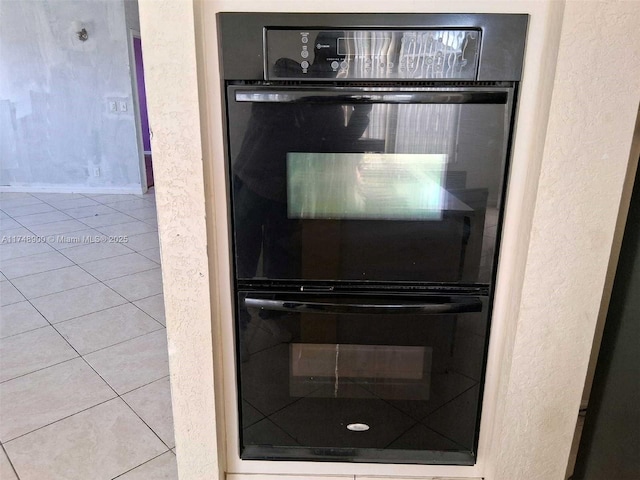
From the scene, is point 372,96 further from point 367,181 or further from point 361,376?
point 361,376

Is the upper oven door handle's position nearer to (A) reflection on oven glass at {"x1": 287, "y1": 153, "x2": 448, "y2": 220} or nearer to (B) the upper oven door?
(B) the upper oven door

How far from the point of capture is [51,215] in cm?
477

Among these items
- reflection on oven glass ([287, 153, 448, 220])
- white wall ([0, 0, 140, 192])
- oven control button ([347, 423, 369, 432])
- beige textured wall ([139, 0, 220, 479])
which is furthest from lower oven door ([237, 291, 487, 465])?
white wall ([0, 0, 140, 192])

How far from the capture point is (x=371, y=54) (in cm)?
100

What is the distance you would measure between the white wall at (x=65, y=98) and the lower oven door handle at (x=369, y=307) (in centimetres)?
497

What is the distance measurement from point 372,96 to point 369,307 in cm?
50

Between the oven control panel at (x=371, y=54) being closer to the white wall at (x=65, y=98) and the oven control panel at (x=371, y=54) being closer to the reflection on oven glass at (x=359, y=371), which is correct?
the reflection on oven glass at (x=359, y=371)

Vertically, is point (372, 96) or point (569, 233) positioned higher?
point (372, 96)

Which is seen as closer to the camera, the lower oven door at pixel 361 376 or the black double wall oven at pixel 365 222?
the black double wall oven at pixel 365 222

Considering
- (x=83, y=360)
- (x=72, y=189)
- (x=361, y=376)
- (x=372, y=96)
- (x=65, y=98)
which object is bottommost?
(x=83, y=360)

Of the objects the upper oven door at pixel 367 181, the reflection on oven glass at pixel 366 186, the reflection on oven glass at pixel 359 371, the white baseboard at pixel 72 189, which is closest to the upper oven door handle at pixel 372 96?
the upper oven door at pixel 367 181

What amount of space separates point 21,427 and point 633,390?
195cm

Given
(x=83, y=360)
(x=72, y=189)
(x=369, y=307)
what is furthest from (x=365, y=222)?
(x=72, y=189)

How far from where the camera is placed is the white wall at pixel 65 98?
518cm
